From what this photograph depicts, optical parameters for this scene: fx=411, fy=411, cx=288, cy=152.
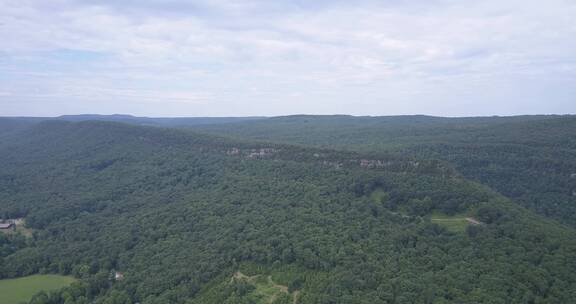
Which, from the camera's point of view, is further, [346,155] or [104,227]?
[346,155]

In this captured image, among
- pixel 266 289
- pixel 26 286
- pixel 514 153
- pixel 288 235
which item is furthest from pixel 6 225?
pixel 514 153

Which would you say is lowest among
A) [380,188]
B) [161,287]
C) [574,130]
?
[161,287]

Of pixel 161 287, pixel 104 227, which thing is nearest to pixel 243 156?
pixel 104 227

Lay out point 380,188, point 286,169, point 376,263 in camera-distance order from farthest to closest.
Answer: point 286,169 < point 380,188 < point 376,263

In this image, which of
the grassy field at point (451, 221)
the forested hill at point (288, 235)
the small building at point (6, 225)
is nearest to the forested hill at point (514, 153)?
the forested hill at point (288, 235)

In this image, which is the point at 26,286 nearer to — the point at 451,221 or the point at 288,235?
the point at 288,235

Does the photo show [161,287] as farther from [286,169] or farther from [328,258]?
[286,169]
